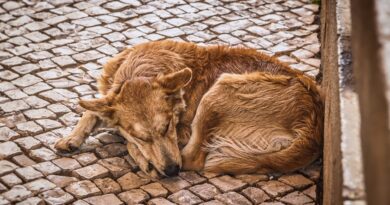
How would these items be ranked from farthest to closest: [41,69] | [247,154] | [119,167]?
[41,69], [119,167], [247,154]

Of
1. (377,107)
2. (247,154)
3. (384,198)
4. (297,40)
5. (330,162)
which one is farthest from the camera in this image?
(297,40)

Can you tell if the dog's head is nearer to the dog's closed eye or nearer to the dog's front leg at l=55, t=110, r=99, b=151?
the dog's closed eye

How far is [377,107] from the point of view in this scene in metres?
3.42

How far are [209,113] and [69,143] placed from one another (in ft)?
4.61

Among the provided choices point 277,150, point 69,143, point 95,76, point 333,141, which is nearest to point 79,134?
point 69,143

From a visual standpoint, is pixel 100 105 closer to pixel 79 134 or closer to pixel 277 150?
pixel 79 134

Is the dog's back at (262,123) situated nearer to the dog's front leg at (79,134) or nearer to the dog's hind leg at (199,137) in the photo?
the dog's hind leg at (199,137)

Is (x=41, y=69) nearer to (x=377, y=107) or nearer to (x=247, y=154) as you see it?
(x=247, y=154)

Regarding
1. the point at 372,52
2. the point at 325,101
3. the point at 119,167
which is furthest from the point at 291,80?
the point at 372,52

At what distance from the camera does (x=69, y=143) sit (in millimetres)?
6508

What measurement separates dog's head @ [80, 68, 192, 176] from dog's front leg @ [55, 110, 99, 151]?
40 centimetres

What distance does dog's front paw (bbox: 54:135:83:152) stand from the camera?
6504mm

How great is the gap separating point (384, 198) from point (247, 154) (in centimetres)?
282

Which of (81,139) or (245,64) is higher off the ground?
(245,64)
